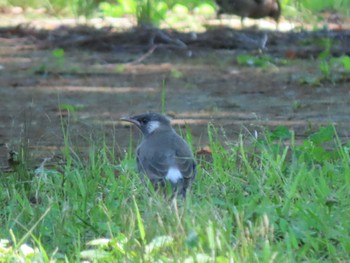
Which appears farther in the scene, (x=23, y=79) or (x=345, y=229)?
(x=23, y=79)

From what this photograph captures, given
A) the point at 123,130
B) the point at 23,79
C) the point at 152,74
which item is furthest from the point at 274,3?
the point at 123,130

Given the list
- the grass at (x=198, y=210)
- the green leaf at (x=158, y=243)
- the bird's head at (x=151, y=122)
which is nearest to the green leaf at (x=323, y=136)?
the grass at (x=198, y=210)

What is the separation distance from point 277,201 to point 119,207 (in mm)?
911

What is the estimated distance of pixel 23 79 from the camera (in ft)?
34.6

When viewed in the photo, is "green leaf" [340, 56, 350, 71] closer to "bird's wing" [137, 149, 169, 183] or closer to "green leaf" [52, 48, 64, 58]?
"green leaf" [52, 48, 64, 58]

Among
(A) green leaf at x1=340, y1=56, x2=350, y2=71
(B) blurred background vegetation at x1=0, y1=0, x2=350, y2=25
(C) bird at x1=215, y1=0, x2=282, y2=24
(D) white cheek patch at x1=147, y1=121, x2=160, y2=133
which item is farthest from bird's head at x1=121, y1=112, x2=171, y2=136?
(B) blurred background vegetation at x1=0, y1=0, x2=350, y2=25

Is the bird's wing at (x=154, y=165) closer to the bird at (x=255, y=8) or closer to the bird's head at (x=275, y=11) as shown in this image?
the bird at (x=255, y=8)

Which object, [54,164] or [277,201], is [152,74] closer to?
[54,164]

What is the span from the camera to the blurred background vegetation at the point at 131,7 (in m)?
14.6

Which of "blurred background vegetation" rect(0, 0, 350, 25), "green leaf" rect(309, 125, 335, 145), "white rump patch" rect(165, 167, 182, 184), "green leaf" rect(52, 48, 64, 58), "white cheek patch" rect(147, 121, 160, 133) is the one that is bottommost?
"blurred background vegetation" rect(0, 0, 350, 25)

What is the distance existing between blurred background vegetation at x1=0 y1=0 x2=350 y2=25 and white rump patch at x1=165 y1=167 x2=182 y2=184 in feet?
27.4

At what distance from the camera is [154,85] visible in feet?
33.7

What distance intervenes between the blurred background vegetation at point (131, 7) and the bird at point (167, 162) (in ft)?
26.2

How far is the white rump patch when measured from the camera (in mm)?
5969
